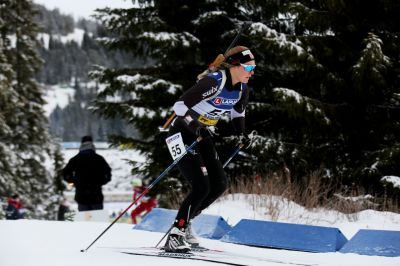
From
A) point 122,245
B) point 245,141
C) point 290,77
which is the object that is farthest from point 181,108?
point 290,77

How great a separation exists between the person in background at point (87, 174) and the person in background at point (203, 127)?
12.9 ft

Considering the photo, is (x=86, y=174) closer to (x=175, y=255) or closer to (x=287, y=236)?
(x=287, y=236)

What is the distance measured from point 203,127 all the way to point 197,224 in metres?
2.34

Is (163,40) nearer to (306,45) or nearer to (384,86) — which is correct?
(306,45)

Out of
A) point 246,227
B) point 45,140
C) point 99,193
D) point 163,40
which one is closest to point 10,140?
point 45,140

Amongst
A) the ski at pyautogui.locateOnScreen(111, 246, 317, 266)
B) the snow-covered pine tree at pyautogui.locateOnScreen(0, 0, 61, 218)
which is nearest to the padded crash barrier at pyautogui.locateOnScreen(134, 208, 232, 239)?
the ski at pyautogui.locateOnScreen(111, 246, 317, 266)

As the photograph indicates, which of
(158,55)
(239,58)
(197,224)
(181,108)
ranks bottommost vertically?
(197,224)

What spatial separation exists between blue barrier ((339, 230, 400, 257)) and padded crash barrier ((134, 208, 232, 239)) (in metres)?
1.82

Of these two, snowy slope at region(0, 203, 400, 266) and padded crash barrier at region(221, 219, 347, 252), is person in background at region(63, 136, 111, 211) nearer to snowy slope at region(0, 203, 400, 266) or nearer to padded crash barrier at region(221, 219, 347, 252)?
snowy slope at region(0, 203, 400, 266)

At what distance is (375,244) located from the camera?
5938mm

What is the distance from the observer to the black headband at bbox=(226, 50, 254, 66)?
5.75 meters

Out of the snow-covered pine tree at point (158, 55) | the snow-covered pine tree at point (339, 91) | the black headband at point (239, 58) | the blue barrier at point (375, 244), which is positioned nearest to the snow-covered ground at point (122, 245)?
the blue barrier at point (375, 244)

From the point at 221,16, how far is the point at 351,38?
372 cm

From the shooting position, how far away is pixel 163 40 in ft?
44.9
